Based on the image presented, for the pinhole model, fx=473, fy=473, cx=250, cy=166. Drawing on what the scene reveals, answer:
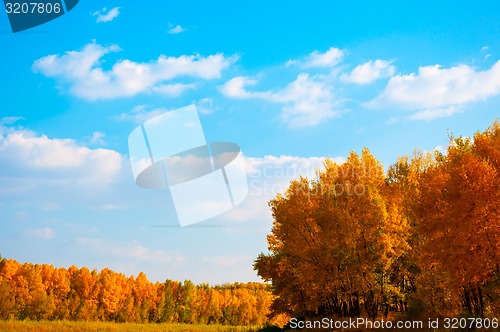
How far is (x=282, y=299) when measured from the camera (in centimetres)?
4734

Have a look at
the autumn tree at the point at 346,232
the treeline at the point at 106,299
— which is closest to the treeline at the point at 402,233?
the autumn tree at the point at 346,232

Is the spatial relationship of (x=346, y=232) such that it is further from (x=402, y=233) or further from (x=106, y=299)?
(x=106, y=299)

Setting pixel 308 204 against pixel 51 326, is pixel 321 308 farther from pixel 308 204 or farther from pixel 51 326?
pixel 51 326

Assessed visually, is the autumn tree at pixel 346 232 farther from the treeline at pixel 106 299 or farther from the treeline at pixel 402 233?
the treeline at pixel 106 299

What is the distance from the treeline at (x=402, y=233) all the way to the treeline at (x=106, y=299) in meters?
27.3

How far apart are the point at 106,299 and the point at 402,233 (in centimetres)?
7836

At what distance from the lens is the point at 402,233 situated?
3234 centimetres

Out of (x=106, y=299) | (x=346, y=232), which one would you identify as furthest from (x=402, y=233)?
(x=106, y=299)

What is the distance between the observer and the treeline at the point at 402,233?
993 inches

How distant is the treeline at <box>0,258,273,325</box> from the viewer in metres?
83.6

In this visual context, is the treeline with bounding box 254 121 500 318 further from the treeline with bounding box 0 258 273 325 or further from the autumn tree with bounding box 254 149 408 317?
the treeline with bounding box 0 258 273 325

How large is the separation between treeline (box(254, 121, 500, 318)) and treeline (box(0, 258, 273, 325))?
2731 centimetres

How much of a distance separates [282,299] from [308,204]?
543 inches

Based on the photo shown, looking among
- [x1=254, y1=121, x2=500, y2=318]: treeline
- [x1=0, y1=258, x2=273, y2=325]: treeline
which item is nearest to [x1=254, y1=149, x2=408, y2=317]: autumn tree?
[x1=254, y1=121, x2=500, y2=318]: treeline
